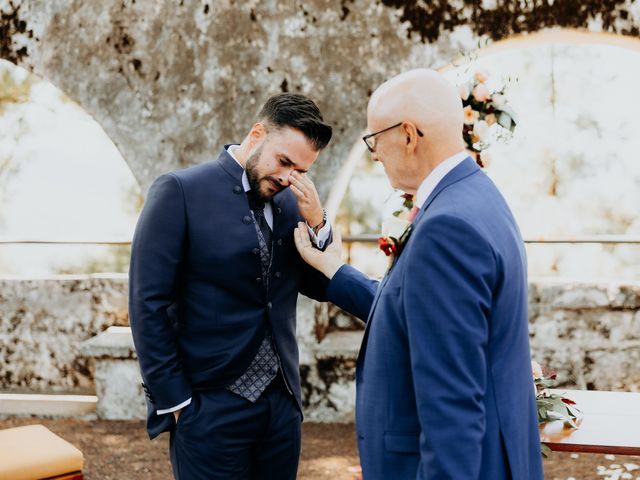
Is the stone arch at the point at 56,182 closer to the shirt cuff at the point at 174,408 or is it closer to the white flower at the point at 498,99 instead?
the white flower at the point at 498,99

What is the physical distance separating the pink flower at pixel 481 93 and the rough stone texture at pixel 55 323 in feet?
11.1

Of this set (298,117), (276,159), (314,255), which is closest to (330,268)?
(314,255)

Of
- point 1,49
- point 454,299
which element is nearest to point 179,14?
point 1,49

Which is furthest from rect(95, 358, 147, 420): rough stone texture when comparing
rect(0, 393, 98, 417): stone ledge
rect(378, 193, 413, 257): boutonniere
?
rect(378, 193, 413, 257): boutonniere

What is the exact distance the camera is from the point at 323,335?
4730mm

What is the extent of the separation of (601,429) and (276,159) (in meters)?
1.57

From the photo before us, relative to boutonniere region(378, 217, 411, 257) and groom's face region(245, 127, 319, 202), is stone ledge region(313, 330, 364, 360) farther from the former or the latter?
groom's face region(245, 127, 319, 202)

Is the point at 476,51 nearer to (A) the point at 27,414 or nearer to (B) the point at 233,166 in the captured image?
(B) the point at 233,166

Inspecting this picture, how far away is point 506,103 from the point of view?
281 cm

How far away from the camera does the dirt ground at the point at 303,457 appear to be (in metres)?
3.91

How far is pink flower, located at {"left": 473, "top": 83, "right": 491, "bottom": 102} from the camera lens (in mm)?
2764

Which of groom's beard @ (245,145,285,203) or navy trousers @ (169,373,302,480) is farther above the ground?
groom's beard @ (245,145,285,203)

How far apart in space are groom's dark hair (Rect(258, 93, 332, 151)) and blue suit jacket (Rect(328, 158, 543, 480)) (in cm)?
70

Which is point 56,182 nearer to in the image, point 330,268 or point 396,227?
point 330,268
